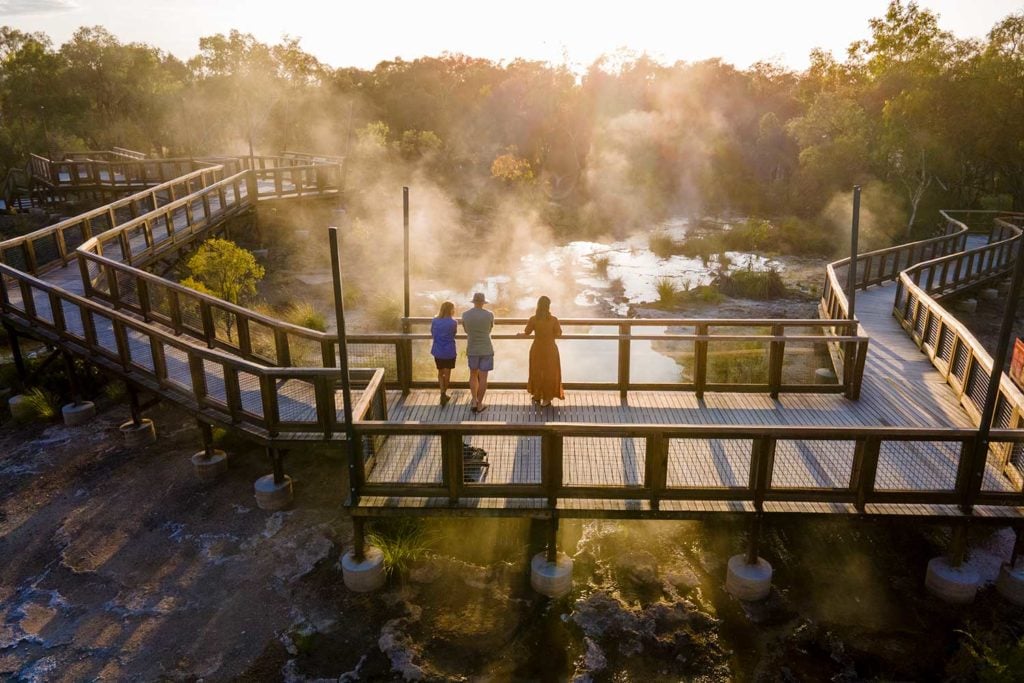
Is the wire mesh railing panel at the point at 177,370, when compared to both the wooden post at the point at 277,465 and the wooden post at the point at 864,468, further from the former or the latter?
the wooden post at the point at 864,468

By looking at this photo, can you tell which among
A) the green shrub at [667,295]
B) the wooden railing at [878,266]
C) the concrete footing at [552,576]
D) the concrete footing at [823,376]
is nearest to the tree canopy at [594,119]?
the wooden railing at [878,266]

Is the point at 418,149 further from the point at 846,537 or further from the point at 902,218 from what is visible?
the point at 846,537

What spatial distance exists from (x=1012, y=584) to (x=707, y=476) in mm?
3979

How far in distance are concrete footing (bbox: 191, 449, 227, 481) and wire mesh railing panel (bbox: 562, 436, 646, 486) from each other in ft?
21.0

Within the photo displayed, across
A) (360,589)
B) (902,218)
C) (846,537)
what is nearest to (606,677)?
(360,589)

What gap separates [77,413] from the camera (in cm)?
1380

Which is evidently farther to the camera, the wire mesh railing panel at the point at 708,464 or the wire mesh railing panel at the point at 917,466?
the wire mesh railing panel at the point at 708,464

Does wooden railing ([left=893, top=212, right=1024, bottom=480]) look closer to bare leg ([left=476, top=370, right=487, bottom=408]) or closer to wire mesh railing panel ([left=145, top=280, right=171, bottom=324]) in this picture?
bare leg ([left=476, top=370, right=487, bottom=408])

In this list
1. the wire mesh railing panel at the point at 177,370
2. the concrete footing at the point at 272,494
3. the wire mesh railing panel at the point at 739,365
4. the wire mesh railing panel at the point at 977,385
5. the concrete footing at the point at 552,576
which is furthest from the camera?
the wire mesh railing panel at the point at 739,365

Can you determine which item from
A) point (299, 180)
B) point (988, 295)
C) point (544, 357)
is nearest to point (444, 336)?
point (544, 357)

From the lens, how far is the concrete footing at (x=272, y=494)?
10.8 m

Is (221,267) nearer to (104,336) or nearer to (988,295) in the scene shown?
(104,336)

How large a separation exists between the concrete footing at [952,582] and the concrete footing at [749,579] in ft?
6.75

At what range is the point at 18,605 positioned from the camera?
9.02 meters
